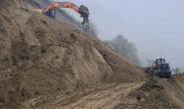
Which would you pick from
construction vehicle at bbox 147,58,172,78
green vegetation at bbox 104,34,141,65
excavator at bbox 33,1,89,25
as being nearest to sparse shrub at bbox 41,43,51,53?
excavator at bbox 33,1,89,25

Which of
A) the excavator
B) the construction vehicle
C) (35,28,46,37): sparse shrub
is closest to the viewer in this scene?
(35,28,46,37): sparse shrub

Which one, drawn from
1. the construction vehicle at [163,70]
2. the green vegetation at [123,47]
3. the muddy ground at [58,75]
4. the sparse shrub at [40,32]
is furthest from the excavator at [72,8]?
the green vegetation at [123,47]

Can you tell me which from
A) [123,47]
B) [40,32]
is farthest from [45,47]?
[123,47]

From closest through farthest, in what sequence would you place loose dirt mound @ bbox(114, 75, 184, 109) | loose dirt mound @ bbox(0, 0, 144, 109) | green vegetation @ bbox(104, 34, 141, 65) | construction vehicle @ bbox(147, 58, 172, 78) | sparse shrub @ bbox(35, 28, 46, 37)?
1. loose dirt mound @ bbox(114, 75, 184, 109)
2. loose dirt mound @ bbox(0, 0, 144, 109)
3. sparse shrub @ bbox(35, 28, 46, 37)
4. construction vehicle @ bbox(147, 58, 172, 78)
5. green vegetation @ bbox(104, 34, 141, 65)

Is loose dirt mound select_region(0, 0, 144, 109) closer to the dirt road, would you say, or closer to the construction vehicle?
the dirt road

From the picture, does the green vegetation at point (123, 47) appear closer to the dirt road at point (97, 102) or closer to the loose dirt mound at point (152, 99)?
the loose dirt mound at point (152, 99)

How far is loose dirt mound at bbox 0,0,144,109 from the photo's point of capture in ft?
29.6

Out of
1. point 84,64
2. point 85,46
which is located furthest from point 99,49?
point 84,64

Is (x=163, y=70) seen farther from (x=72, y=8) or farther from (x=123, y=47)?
(x=123, y=47)

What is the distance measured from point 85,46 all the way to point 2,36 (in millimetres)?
7457

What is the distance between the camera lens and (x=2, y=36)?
11500mm

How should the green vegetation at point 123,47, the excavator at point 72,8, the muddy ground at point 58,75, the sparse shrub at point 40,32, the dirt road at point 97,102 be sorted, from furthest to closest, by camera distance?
the green vegetation at point 123,47 < the excavator at point 72,8 < the sparse shrub at point 40,32 < the muddy ground at point 58,75 < the dirt road at point 97,102

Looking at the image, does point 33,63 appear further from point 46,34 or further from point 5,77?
point 46,34

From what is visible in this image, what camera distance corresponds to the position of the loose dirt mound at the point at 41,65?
9.03m
